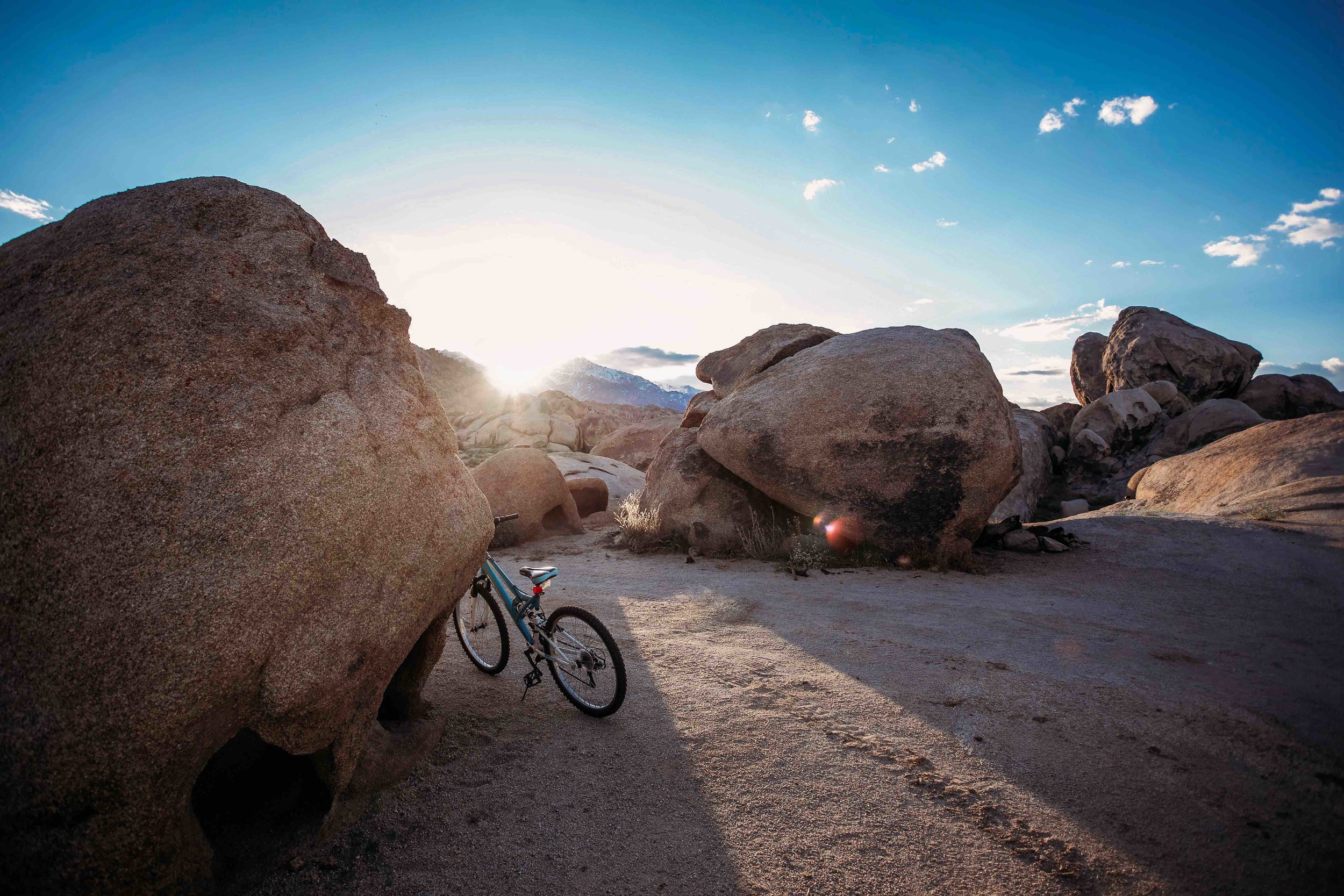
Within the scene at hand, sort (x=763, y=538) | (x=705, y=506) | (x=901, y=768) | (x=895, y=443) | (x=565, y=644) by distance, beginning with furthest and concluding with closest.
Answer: (x=705, y=506) < (x=763, y=538) < (x=895, y=443) < (x=565, y=644) < (x=901, y=768)

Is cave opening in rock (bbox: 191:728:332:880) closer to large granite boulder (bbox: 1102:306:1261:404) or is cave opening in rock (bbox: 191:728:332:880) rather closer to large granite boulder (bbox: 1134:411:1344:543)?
large granite boulder (bbox: 1134:411:1344:543)


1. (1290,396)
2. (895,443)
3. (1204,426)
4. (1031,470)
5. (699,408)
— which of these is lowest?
(1031,470)

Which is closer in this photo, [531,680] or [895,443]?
[531,680]

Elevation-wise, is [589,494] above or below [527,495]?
below

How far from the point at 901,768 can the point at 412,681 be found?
8.78 feet

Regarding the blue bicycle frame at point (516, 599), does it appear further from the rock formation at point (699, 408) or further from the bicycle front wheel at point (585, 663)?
the rock formation at point (699, 408)

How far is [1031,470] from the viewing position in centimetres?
1419

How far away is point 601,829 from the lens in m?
2.48

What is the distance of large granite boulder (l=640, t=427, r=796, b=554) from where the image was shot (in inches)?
326

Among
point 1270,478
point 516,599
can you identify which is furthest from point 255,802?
point 1270,478

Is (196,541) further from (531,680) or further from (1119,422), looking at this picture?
(1119,422)

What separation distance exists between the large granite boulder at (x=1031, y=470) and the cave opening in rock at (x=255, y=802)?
11907 mm

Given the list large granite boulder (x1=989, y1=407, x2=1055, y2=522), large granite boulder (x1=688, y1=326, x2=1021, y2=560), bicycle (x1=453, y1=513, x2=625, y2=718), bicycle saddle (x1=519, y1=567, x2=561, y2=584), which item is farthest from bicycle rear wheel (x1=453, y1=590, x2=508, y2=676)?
large granite boulder (x1=989, y1=407, x2=1055, y2=522)

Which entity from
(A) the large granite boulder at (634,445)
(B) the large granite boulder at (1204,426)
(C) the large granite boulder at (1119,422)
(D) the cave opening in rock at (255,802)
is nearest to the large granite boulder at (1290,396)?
(C) the large granite boulder at (1119,422)
